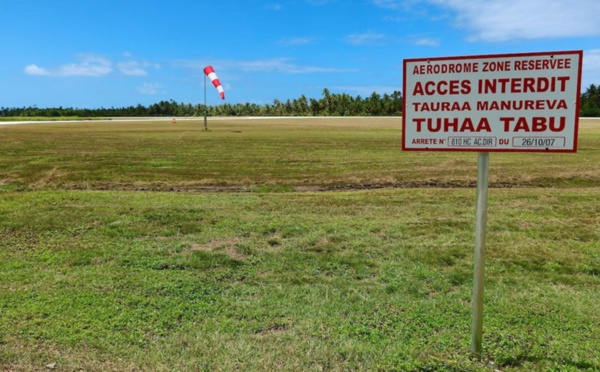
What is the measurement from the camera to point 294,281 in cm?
489

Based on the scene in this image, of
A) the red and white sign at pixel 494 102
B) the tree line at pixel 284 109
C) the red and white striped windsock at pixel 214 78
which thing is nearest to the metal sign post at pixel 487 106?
the red and white sign at pixel 494 102

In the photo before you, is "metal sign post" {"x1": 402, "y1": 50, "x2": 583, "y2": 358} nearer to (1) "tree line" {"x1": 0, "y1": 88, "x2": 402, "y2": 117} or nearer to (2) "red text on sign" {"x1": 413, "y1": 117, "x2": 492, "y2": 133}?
(2) "red text on sign" {"x1": 413, "y1": 117, "x2": 492, "y2": 133}

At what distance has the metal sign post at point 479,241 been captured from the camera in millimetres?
3076

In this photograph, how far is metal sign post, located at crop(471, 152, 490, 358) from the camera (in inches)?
121

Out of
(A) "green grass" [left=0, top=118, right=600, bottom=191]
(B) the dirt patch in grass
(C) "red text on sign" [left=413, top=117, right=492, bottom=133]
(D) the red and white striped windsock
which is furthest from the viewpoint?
(D) the red and white striped windsock

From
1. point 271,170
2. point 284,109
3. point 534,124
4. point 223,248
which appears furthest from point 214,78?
point 284,109

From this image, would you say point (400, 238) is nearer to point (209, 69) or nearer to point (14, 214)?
point (14, 214)

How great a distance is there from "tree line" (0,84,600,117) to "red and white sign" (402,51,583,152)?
380ft

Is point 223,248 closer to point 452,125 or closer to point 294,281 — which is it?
point 294,281

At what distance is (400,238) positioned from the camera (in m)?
6.50

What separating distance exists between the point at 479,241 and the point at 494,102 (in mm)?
1027

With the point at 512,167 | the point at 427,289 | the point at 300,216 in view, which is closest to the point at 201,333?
the point at 427,289

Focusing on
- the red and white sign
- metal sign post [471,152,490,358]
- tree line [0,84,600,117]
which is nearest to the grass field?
metal sign post [471,152,490,358]

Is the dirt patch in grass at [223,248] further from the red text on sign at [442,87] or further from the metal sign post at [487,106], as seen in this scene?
the red text on sign at [442,87]
